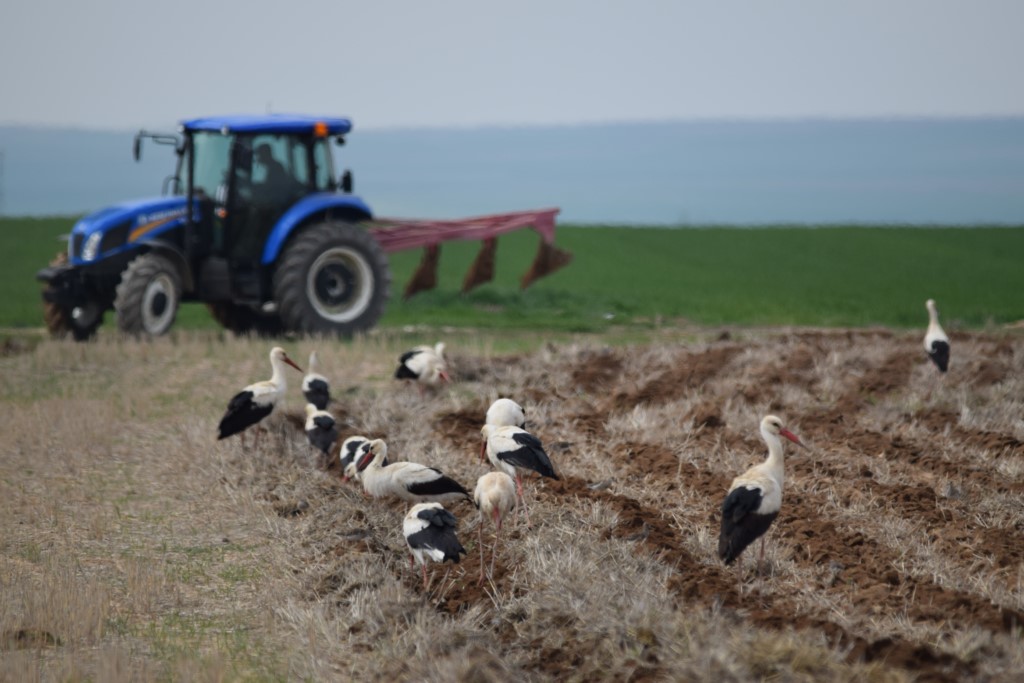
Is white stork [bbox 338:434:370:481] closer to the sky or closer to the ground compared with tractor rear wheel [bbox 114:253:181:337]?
closer to the ground

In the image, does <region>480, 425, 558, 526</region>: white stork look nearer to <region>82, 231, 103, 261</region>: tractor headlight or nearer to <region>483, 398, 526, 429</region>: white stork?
<region>483, 398, 526, 429</region>: white stork

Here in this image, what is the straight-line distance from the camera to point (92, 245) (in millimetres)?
16859

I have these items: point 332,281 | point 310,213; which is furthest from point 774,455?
point 332,281

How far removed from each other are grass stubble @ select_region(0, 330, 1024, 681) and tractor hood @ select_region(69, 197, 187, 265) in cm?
314

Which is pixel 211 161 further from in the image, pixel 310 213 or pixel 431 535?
pixel 431 535

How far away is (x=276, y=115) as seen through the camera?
18.5 metres

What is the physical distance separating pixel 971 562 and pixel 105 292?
1320cm

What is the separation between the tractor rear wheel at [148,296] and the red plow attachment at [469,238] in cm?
364

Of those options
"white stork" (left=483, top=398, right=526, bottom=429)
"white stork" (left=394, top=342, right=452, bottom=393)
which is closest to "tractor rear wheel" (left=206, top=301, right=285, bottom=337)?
"white stork" (left=394, top=342, right=452, bottom=393)

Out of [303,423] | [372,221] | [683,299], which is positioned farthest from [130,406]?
[683,299]

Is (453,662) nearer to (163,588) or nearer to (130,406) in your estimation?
(163,588)

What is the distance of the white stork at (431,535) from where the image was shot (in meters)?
6.83

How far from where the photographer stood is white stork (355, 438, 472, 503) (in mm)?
8055

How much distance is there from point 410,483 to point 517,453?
0.74 metres
